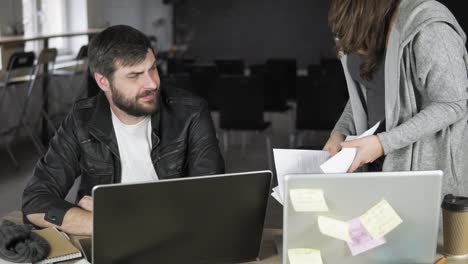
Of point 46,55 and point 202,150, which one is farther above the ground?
point 202,150

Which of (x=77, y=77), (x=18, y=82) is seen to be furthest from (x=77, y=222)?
(x=77, y=77)

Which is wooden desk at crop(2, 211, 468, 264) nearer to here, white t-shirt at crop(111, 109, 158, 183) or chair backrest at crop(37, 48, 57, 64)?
white t-shirt at crop(111, 109, 158, 183)

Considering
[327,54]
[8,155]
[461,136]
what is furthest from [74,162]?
[327,54]

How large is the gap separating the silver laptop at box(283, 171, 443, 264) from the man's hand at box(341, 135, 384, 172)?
324 millimetres

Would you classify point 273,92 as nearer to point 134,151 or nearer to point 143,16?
point 134,151

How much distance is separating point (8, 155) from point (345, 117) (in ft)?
15.2

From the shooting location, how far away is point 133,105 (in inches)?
79.7

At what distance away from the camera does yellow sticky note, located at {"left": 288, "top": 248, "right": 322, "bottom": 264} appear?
53.6 inches

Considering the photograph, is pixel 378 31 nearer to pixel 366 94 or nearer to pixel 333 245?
pixel 366 94

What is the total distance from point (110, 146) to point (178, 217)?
732 millimetres

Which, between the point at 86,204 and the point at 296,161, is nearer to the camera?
the point at 296,161

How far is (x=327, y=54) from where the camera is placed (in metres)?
9.54

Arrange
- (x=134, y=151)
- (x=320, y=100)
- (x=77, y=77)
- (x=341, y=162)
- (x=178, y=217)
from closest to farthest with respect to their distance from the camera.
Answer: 1. (x=178, y=217)
2. (x=341, y=162)
3. (x=134, y=151)
4. (x=320, y=100)
5. (x=77, y=77)

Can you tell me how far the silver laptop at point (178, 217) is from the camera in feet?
4.49
